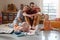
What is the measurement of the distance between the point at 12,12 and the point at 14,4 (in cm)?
41

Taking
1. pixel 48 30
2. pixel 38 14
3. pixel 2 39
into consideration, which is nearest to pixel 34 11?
pixel 38 14

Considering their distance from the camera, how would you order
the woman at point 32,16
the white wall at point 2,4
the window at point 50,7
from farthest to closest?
1. the window at point 50,7
2. the white wall at point 2,4
3. the woman at point 32,16

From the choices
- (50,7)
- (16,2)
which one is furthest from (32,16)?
(50,7)

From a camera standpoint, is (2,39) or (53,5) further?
(53,5)

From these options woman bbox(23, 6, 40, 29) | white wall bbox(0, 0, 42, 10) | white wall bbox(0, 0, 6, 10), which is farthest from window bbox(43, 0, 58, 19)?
woman bbox(23, 6, 40, 29)

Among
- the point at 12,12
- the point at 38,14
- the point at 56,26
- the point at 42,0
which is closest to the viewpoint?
the point at 38,14

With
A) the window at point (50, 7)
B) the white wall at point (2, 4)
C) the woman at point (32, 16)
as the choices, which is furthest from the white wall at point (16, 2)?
the woman at point (32, 16)

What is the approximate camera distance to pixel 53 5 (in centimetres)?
438

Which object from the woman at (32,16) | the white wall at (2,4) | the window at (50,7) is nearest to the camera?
the woman at (32,16)

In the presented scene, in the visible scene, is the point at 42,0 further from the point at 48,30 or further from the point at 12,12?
the point at 48,30

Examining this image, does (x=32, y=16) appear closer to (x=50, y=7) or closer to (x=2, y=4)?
(x=2, y=4)

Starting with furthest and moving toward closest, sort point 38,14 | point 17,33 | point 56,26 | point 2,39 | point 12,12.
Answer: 1. point 12,12
2. point 56,26
3. point 38,14
4. point 17,33
5. point 2,39

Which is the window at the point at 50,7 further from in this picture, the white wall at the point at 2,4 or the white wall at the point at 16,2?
the white wall at the point at 2,4

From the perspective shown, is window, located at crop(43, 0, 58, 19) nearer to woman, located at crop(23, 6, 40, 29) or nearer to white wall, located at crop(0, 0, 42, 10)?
white wall, located at crop(0, 0, 42, 10)
